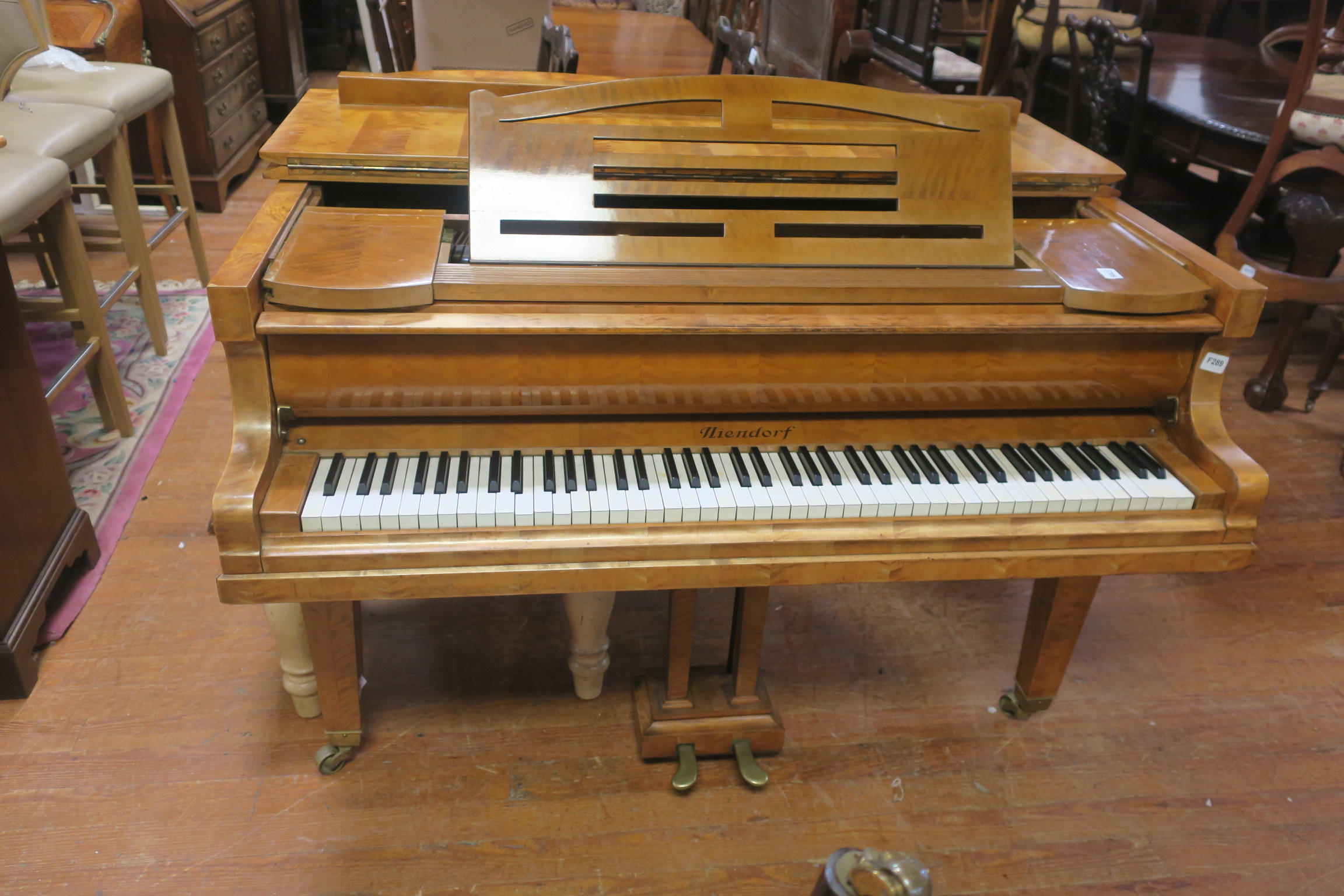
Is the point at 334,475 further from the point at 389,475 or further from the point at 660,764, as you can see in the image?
the point at 660,764

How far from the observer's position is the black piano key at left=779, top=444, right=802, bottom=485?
5.37 feet

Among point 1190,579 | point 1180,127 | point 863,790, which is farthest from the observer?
point 1180,127

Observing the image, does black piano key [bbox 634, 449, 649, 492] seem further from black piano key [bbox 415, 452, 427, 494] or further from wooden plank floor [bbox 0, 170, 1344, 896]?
wooden plank floor [bbox 0, 170, 1344, 896]

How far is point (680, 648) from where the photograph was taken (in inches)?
74.5

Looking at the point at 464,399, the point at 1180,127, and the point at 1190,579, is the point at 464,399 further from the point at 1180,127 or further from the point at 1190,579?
the point at 1180,127

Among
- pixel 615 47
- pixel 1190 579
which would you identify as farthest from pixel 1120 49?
pixel 1190 579

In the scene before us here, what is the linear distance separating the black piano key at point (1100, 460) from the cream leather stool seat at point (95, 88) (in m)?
2.97

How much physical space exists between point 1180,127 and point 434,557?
3333mm

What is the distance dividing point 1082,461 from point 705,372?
715 mm

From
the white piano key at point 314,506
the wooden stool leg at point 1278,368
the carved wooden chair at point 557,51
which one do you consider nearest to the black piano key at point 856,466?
the white piano key at point 314,506

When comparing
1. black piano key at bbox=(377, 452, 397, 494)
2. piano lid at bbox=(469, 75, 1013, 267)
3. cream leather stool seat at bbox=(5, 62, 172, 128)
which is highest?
piano lid at bbox=(469, 75, 1013, 267)

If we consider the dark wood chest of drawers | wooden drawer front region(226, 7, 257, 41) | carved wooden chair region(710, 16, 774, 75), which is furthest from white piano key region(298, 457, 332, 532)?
wooden drawer front region(226, 7, 257, 41)

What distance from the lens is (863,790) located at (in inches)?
78.5

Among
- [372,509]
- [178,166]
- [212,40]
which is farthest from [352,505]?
[212,40]
